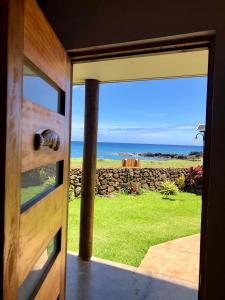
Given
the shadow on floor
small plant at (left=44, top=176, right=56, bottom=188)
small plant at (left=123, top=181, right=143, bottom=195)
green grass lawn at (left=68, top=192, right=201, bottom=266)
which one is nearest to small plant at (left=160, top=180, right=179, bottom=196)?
green grass lawn at (left=68, top=192, right=201, bottom=266)

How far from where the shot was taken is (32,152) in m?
1.00

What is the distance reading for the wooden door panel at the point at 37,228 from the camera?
3.10 feet

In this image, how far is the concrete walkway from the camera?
2.72 metres

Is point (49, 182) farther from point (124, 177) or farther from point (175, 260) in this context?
point (124, 177)

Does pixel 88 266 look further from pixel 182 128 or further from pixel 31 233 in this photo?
pixel 182 128

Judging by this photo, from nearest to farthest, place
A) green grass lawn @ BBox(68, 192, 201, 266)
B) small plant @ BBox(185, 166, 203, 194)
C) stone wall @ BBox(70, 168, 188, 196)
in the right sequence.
A: green grass lawn @ BBox(68, 192, 201, 266) < stone wall @ BBox(70, 168, 188, 196) < small plant @ BBox(185, 166, 203, 194)

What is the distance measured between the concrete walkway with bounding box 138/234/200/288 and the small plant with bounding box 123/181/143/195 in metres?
3.95

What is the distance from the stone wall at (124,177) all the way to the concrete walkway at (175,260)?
399 centimetres

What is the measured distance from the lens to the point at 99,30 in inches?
57.6

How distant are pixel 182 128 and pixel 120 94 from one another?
7.82 meters

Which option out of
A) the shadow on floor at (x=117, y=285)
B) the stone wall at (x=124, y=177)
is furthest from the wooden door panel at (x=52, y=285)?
the stone wall at (x=124, y=177)

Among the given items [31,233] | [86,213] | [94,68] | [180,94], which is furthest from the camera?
[180,94]

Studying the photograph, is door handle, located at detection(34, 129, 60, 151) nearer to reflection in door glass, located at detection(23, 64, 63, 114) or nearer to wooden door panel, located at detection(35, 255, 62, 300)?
reflection in door glass, located at detection(23, 64, 63, 114)

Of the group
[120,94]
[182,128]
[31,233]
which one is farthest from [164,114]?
[31,233]
